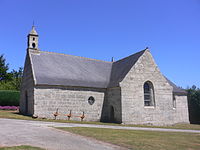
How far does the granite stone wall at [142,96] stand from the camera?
20.2 meters

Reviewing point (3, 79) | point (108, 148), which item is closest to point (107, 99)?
point (108, 148)

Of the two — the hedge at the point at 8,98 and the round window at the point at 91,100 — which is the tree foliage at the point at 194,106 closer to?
the round window at the point at 91,100

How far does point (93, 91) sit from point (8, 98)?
12516 millimetres

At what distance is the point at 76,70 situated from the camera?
22.8 m

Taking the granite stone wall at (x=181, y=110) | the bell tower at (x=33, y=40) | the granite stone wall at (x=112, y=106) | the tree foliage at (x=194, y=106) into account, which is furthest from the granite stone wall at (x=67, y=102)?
the tree foliage at (x=194, y=106)

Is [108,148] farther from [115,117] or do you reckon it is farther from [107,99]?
[107,99]

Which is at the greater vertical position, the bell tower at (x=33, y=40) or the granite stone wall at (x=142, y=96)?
the bell tower at (x=33, y=40)

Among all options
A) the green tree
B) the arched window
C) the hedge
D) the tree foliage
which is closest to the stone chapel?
the arched window

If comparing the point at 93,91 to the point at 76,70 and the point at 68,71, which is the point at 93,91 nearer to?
the point at 76,70

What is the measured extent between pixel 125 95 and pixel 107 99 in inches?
110

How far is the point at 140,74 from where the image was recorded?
21.2m

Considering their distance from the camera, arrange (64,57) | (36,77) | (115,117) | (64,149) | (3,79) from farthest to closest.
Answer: (3,79) → (64,57) → (115,117) → (36,77) → (64,149)

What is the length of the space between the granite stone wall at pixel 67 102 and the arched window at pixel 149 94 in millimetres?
4408

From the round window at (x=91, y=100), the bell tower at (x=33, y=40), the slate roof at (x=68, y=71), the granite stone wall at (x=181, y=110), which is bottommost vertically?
the granite stone wall at (x=181, y=110)
